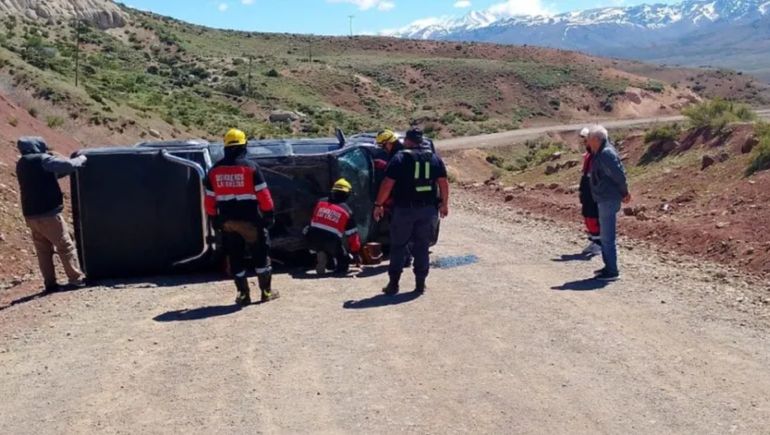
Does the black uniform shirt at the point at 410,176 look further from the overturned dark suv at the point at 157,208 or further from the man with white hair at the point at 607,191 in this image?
the man with white hair at the point at 607,191

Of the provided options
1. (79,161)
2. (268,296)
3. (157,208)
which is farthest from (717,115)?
(79,161)

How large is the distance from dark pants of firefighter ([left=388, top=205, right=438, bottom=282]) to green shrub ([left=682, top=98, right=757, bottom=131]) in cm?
1466

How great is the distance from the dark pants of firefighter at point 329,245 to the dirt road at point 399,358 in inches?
21.5

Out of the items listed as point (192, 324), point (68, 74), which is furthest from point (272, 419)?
point (68, 74)

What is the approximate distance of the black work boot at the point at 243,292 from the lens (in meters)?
10.0

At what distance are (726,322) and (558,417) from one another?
11.5 ft

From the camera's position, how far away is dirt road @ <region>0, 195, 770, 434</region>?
21.3 ft

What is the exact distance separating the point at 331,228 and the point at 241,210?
208cm

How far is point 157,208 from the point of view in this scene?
11875mm

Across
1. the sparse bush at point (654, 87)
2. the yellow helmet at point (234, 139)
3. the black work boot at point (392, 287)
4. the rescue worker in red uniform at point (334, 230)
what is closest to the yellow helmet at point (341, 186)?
the rescue worker in red uniform at point (334, 230)

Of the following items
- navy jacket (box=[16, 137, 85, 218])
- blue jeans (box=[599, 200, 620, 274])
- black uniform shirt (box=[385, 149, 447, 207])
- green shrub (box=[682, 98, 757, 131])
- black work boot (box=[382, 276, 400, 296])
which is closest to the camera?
black uniform shirt (box=[385, 149, 447, 207])

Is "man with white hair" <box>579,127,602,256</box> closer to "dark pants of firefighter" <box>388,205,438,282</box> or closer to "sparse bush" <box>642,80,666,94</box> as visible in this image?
"dark pants of firefighter" <box>388,205,438,282</box>

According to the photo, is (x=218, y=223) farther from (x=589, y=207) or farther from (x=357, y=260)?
(x=589, y=207)

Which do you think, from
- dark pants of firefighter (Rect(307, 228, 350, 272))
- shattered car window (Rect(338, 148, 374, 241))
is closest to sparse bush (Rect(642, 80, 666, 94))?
shattered car window (Rect(338, 148, 374, 241))
